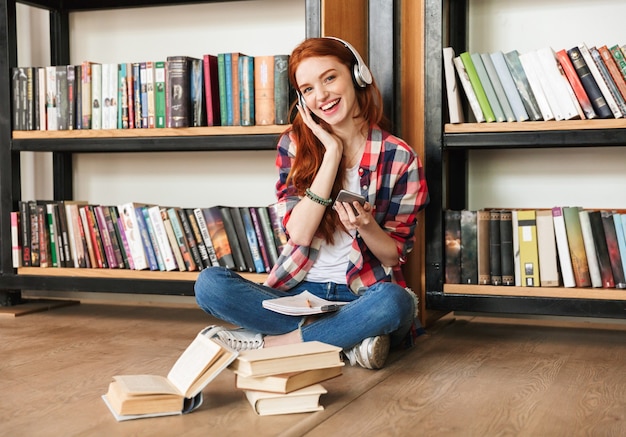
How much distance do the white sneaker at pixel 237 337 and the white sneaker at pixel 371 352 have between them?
25 centimetres

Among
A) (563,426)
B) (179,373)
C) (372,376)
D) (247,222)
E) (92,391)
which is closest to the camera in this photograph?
(563,426)

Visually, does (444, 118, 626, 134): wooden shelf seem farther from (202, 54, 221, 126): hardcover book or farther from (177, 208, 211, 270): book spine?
(177, 208, 211, 270): book spine

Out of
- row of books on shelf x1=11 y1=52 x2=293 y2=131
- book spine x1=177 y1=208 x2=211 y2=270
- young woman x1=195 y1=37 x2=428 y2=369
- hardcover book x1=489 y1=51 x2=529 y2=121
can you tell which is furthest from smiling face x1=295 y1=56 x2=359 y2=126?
book spine x1=177 y1=208 x2=211 y2=270

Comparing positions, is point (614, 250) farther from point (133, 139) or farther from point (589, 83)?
point (133, 139)

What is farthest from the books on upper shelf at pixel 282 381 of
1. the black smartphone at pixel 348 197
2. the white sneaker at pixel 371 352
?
the black smartphone at pixel 348 197

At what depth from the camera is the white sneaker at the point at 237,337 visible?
6.18ft

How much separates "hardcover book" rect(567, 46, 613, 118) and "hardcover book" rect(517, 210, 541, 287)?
1.06 feet

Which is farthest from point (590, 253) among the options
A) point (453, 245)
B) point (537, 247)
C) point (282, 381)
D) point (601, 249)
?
point (282, 381)

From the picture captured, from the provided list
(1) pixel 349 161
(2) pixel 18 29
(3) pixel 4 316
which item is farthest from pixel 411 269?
(2) pixel 18 29

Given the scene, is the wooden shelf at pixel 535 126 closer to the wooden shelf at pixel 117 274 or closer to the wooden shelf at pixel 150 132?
the wooden shelf at pixel 150 132

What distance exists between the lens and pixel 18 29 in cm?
296

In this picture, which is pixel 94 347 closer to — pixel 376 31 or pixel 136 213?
pixel 136 213

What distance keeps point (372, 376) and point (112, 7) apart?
1.75 m

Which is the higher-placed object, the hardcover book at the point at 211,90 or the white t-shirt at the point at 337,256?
the hardcover book at the point at 211,90
